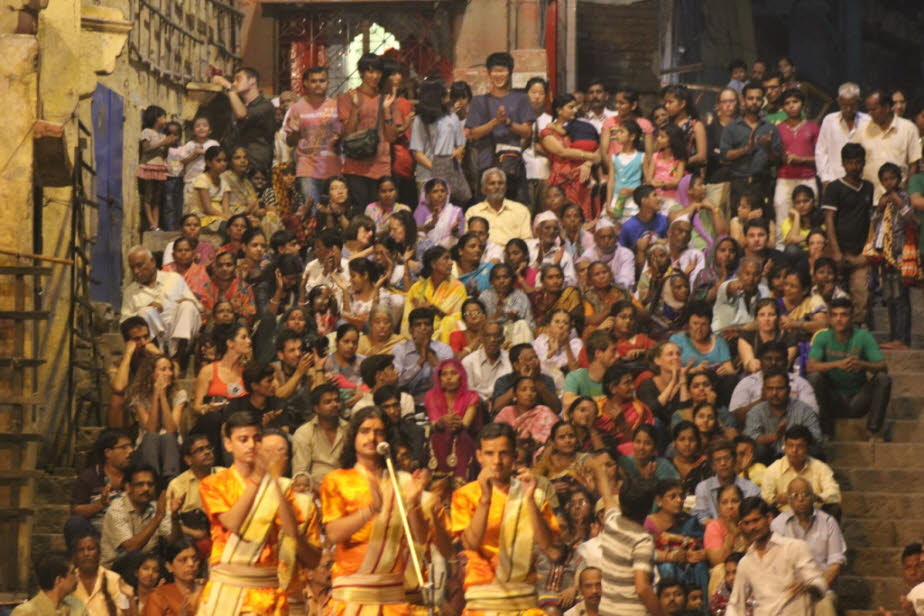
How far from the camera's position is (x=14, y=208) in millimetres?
16234

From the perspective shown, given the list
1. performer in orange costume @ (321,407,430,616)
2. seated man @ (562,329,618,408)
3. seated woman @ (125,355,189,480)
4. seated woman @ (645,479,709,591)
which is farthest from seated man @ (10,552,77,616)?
seated man @ (562,329,618,408)

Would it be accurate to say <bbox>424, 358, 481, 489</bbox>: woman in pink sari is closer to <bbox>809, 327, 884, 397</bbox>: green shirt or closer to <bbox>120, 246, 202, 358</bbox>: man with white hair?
<bbox>120, 246, 202, 358</bbox>: man with white hair

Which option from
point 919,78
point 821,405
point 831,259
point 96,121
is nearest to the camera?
point 821,405

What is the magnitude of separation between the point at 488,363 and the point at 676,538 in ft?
9.70

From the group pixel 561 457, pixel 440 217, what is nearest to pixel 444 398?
pixel 561 457

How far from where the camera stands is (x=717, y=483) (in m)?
15.0

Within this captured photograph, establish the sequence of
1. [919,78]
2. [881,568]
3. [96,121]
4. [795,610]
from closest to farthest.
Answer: [795,610]
[881,568]
[96,121]
[919,78]

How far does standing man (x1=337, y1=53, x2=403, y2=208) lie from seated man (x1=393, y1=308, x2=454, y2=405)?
11.7ft

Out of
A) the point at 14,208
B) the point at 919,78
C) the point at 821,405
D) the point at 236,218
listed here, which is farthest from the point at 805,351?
the point at 919,78

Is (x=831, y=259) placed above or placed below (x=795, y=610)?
A: above

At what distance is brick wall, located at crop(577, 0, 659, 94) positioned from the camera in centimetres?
2938

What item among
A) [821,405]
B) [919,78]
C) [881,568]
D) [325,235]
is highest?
[919,78]

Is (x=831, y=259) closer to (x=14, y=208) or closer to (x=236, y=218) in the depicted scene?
(x=236, y=218)

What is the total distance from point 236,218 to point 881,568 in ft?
21.2
